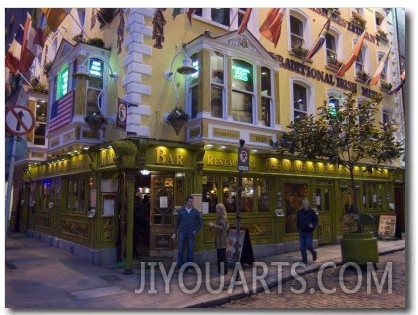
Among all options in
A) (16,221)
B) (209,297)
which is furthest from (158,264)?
(16,221)

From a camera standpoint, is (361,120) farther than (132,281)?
Yes

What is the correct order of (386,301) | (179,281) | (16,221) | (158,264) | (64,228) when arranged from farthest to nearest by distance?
(16,221)
(64,228)
(158,264)
(179,281)
(386,301)

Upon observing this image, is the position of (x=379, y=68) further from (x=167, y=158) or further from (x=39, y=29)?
(x=39, y=29)

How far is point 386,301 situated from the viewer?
7000 millimetres

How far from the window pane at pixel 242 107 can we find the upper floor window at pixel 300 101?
7.50 feet

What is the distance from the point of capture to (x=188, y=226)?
9172 mm

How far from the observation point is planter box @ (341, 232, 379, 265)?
9430mm

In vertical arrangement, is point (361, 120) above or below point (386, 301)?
above

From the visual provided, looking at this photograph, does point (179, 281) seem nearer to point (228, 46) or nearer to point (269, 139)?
point (269, 139)

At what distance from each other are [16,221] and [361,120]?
45.1 ft

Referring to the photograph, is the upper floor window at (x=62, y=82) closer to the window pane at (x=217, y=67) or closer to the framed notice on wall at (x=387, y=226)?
the window pane at (x=217, y=67)

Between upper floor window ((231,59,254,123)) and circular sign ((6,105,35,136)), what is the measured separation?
16.3 ft

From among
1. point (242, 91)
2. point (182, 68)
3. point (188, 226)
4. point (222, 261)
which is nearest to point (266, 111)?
point (242, 91)

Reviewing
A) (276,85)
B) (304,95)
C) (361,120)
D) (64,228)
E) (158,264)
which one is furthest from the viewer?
(304,95)
